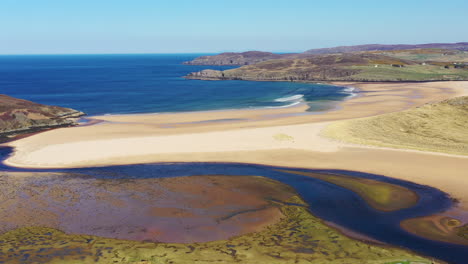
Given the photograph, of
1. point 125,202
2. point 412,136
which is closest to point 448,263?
point 125,202

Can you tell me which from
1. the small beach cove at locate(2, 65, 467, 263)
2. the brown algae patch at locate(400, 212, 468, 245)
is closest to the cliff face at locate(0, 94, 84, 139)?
the small beach cove at locate(2, 65, 467, 263)

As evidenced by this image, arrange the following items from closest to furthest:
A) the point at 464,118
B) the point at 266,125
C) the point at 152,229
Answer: the point at 152,229 < the point at 464,118 < the point at 266,125

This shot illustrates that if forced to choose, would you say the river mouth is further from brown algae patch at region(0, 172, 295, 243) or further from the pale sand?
the pale sand

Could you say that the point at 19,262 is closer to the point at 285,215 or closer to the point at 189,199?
the point at 189,199

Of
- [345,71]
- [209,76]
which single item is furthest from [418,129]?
[209,76]

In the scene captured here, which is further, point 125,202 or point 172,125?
point 172,125
